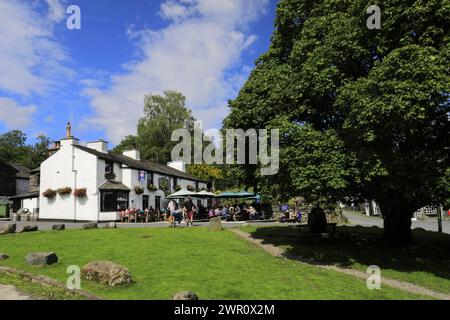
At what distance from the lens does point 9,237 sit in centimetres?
2003

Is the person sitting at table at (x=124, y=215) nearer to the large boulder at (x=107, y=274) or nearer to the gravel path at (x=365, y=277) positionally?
the gravel path at (x=365, y=277)

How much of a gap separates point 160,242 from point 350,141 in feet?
30.7

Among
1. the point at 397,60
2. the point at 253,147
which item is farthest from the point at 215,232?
the point at 397,60

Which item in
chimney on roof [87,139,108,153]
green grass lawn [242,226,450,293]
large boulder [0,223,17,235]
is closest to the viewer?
green grass lawn [242,226,450,293]

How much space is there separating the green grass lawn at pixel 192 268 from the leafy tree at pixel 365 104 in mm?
2817

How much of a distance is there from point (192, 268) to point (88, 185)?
26.7 meters

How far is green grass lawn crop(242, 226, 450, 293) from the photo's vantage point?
12016mm

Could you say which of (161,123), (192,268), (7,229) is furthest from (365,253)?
(161,123)

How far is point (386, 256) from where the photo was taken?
595 inches

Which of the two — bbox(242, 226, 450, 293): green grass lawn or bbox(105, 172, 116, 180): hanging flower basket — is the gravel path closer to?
bbox(242, 226, 450, 293): green grass lawn

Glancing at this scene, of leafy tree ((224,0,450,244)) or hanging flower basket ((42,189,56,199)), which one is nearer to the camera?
leafy tree ((224,0,450,244))

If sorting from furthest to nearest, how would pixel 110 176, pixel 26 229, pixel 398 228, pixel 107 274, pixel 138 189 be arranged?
1. pixel 138 189
2. pixel 110 176
3. pixel 26 229
4. pixel 398 228
5. pixel 107 274

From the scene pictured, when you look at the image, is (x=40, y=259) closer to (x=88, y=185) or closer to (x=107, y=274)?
(x=107, y=274)

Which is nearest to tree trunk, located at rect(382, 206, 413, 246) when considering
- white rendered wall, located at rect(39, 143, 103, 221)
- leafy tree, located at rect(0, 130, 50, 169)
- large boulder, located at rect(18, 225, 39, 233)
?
large boulder, located at rect(18, 225, 39, 233)
